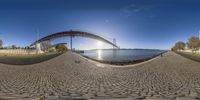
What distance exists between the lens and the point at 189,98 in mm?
6117

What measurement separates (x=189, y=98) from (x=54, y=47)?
167 metres

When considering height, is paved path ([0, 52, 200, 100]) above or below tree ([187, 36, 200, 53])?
below

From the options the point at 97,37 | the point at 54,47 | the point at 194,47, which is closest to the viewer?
the point at 194,47

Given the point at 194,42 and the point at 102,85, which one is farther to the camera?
the point at 194,42

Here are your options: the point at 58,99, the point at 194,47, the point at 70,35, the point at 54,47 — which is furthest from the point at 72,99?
the point at 54,47

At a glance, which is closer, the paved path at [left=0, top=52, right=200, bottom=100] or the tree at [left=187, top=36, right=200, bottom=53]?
the paved path at [left=0, top=52, right=200, bottom=100]

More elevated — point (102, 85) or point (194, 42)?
point (194, 42)

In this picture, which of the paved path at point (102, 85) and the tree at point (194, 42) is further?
the tree at point (194, 42)

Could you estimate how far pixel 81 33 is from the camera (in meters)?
138

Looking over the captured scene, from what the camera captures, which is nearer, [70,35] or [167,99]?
[167,99]

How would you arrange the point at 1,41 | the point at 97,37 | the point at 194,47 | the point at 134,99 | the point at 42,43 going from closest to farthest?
the point at 134,99 → the point at 194,47 → the point at 1,41 → the point at 42,43 → the point at 97,37

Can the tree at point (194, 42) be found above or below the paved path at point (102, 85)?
above

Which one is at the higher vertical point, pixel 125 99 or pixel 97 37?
pixel 97 37

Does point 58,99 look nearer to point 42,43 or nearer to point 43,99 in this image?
point 43,99
